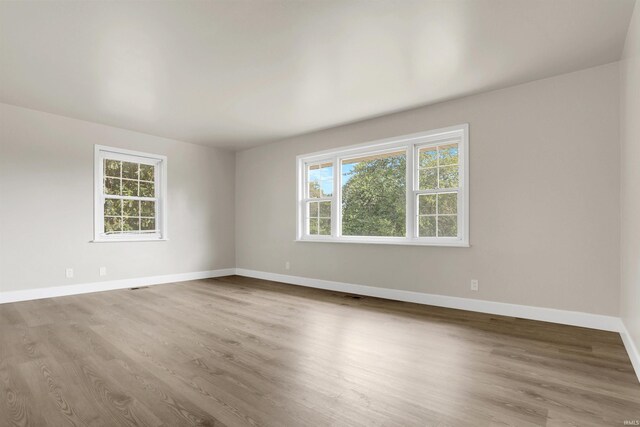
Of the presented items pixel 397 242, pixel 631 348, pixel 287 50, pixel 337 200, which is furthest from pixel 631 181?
pixel 337 200

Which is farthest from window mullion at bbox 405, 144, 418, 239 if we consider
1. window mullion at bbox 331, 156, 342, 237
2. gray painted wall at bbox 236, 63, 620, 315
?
window mullion at bbox 331, 156, 342, 237

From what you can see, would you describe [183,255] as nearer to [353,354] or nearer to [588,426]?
[353,354]

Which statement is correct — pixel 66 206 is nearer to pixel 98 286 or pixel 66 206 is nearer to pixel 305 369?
pixel 98 286

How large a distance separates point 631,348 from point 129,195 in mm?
6436

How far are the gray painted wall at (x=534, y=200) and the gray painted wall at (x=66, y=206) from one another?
358 cm

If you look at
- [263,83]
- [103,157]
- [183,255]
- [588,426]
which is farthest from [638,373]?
[103,157]

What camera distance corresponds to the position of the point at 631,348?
2.52m

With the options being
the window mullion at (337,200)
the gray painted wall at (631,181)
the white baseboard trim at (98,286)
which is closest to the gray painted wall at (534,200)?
the gray painted wall at (631,181)

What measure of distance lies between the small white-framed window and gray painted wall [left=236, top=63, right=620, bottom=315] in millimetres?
3795

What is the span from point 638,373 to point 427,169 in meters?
2.87

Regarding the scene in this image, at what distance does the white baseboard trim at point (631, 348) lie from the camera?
2.25 m

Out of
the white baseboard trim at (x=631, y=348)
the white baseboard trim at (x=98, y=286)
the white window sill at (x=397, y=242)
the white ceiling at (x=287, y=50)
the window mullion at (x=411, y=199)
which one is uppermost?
the white ceiling at (x=287, y=50)

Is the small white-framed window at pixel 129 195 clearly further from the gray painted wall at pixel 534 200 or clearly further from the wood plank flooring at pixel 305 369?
the gray painted wall at pixel 534 200

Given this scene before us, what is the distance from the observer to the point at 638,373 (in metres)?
2.21
